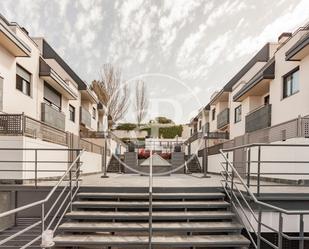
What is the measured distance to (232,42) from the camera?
10.5 meters

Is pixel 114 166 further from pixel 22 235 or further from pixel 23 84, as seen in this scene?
pixel 22 235

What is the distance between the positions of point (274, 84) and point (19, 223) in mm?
12889

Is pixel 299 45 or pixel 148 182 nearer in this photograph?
pixel 148 182

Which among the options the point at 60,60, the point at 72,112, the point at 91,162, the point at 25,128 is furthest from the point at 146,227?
the point at 72,112

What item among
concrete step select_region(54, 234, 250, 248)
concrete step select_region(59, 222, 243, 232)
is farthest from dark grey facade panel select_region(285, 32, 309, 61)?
concrete step select_region(54, 234, 250, 248)

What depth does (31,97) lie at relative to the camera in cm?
1259

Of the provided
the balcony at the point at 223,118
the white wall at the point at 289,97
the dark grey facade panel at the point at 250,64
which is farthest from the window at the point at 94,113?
the white wall at the point at 289,97

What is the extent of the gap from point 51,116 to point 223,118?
14706 mm

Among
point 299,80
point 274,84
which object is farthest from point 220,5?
point 274,84

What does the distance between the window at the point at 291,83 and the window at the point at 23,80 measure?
1250 cm

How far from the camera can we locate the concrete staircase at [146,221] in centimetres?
495

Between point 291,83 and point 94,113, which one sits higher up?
point 291,83

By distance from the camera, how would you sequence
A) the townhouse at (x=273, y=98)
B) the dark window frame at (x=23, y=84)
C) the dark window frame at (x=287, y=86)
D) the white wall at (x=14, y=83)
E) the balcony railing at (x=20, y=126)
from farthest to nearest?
1. the dark window frame at (x=287, y=86)
2. the dark window frame at (x=23, y=84)
3. the white wall at (x=14, y=83)
4. the townhouse at (x=273, y=98)
5. the balcony railing at (x=20, y=126)

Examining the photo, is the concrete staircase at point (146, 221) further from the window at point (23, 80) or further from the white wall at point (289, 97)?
the window at point (23, 80)
